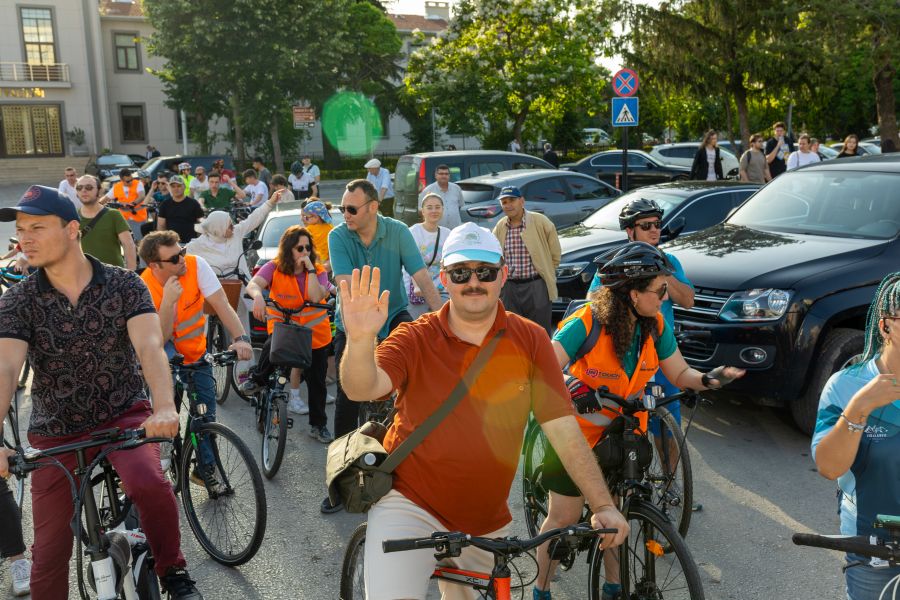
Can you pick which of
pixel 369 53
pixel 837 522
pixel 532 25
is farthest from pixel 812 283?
pixel 369 53

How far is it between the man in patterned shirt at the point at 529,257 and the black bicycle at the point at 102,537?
5034 mm

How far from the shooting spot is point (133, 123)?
49.4 m

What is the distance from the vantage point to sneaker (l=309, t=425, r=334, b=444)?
7031mm

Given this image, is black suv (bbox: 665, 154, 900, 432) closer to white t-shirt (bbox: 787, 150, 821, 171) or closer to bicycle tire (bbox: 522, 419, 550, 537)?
bicycle tire (bbox: 522, 419, 550, 537)

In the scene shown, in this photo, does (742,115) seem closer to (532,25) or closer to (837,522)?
(532,25)

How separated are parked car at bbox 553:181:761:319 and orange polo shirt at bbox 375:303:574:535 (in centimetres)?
616

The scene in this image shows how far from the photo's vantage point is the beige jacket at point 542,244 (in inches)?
322

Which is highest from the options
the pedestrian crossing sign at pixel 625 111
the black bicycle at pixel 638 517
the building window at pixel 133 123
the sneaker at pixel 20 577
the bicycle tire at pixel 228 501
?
the building window at pixel 133 123

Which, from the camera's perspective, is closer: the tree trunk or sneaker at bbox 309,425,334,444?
sneaker at bbox 309,425,334,444

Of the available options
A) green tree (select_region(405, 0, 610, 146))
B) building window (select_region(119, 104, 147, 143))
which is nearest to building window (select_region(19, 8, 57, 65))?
building window (select_region(119, 104, 147, 143))

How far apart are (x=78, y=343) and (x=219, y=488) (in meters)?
1.71

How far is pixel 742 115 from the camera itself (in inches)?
1066

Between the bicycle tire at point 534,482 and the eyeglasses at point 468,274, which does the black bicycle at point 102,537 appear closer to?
the eyeglasses at point 468,274

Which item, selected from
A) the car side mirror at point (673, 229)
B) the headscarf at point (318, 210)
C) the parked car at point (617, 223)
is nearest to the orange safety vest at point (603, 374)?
the car side mirror at point (673, 229)
